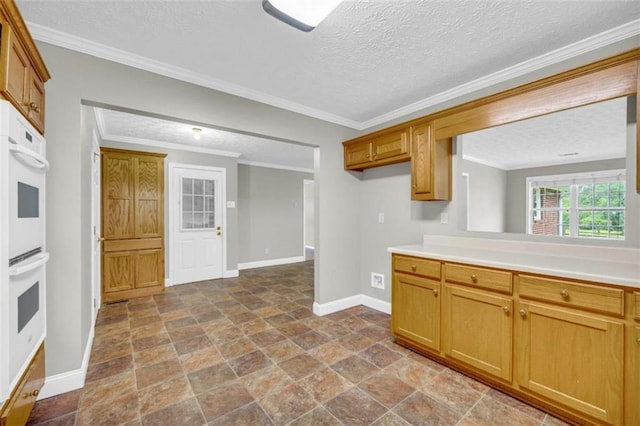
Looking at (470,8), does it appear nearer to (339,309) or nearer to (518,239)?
(518,239)

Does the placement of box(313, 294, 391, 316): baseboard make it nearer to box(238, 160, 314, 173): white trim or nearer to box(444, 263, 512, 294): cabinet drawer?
box(444, 263, 512, 294): cabinet drawer

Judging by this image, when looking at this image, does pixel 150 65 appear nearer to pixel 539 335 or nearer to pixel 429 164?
pixel 429 164

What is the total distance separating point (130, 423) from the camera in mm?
1652

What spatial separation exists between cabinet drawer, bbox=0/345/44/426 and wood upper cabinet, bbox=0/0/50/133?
1348mm

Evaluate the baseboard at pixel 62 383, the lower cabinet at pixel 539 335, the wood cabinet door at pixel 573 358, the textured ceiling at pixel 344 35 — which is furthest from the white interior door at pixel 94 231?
the wood cabinet door at pixel 573 358

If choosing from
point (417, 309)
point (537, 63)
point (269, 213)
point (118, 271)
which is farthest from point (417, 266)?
point (269, 213)

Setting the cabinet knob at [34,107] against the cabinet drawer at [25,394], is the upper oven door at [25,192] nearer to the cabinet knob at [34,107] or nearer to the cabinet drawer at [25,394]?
the cabinet knob at [34,107]

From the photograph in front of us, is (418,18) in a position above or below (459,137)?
above

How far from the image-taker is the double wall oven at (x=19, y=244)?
3.83 ft

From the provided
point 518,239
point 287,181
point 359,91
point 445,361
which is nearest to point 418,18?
point 359,91

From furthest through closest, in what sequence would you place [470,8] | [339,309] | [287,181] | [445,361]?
[287,181], [339,309], [445,361], [470,8]

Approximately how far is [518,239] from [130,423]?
3.08m

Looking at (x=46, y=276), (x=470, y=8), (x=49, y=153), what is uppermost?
(x=470, y=8)

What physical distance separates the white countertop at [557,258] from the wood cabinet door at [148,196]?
3.75 meters
